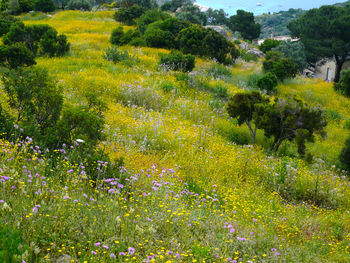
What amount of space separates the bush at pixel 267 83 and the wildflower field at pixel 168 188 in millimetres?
2948

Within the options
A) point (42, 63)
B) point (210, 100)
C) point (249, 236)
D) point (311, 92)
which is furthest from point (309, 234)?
point (311, 92)

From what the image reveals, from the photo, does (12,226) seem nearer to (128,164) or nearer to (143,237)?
(143,237)

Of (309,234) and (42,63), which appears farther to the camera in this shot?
(42,63)

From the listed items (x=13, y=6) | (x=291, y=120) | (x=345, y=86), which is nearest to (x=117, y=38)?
(x=291, y=120)

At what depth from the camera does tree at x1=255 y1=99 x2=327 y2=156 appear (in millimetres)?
8930

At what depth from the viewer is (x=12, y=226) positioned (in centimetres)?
289

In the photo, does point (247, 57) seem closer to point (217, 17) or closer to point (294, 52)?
point (294, 52)

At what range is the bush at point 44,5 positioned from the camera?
30906mm

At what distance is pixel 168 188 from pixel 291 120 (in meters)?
5.50

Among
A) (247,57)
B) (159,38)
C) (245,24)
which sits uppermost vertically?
(245,24)

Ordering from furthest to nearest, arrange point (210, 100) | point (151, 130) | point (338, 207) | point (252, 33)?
point (252, 33), point (210, 100), point (151, 130), point (338, 207)

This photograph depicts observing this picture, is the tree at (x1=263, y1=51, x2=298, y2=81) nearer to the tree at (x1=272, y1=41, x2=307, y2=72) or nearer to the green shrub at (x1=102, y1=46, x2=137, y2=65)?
the green shrub at (x1=102, y1=46, x2=137, y2=65)

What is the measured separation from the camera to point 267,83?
662 inches

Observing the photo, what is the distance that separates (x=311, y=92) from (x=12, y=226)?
708 inches
